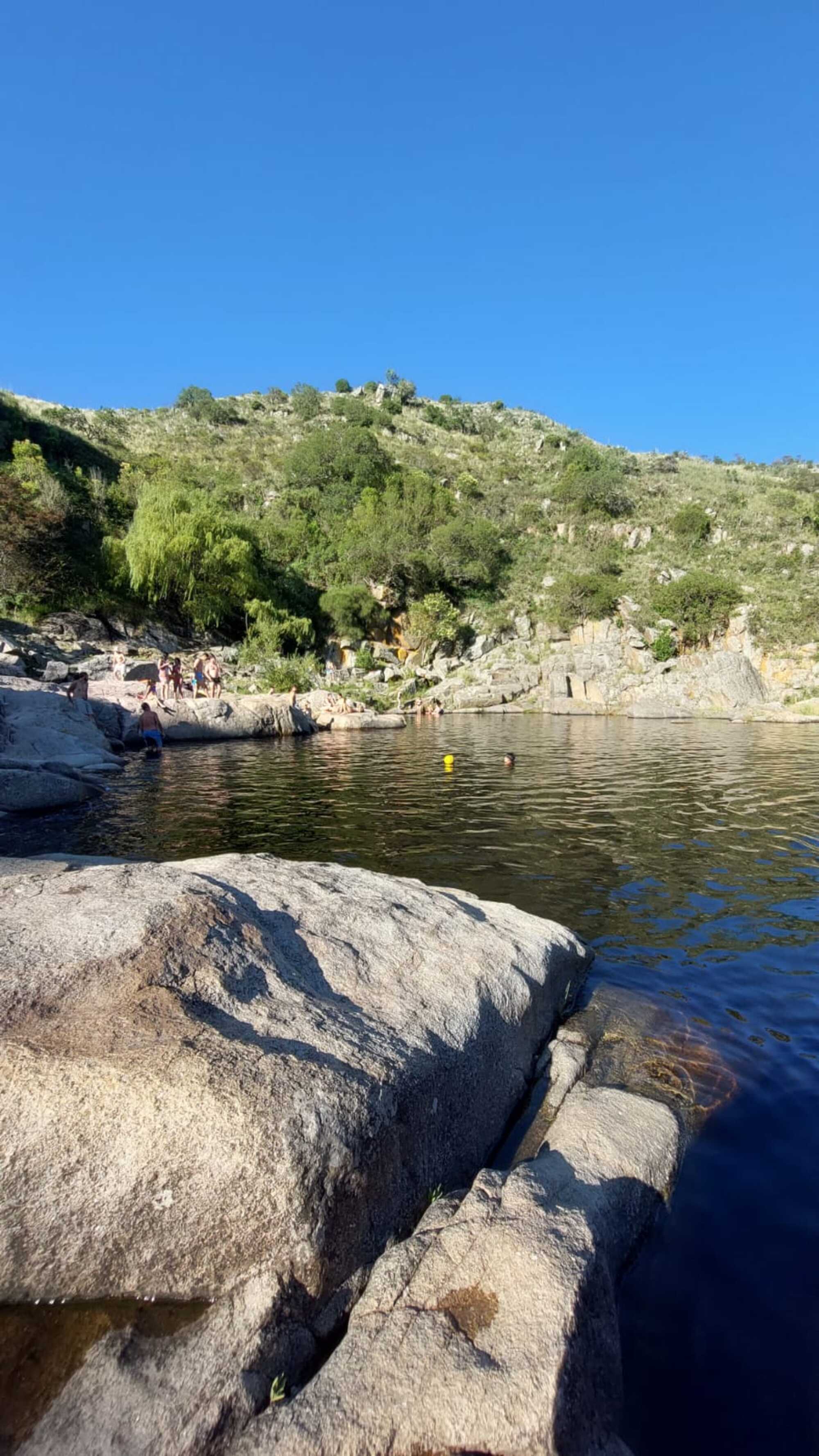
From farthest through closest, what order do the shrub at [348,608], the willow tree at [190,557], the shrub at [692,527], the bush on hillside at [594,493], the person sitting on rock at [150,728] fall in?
the bush on hillside at [594,493], the shrub at [692,527], the shrub at [348,608], the willow tree at [190,557], the person sitting on rock at [150,728]

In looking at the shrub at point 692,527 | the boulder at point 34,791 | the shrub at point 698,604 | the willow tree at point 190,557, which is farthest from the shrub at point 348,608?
the boulder at point 34,791

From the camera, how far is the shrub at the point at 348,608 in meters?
49.8

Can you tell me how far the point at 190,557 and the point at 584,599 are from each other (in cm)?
2986

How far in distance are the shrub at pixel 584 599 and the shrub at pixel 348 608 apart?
1526cm

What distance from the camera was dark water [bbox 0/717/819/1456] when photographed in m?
2.79

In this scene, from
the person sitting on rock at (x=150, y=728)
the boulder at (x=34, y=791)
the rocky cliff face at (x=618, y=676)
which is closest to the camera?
the boulder at (x=34, y=791)

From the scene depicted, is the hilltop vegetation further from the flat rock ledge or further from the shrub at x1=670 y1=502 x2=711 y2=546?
the flat rock ledge

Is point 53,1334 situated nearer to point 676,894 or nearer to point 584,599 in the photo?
point 676,894

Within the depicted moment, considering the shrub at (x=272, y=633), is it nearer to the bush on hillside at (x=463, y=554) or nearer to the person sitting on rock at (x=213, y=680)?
the person sitting on rock at (x=213, y=680)

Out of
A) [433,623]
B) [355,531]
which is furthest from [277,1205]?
[355,531]

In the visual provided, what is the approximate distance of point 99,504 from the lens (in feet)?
158

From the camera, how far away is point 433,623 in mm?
51812

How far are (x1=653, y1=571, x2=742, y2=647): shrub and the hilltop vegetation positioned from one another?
0.38 feet

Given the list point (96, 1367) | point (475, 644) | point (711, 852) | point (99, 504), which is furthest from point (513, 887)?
point (99, 504)
